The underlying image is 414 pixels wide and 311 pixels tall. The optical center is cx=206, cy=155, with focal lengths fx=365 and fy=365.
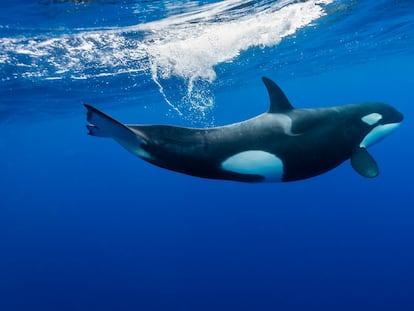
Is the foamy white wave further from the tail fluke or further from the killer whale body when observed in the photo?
the tail fluke

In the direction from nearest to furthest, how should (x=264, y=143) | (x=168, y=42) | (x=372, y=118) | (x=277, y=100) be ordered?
(x=264, y=143) < (x=277, y=100) < (x=372, y=118) < (x=168, y=42)

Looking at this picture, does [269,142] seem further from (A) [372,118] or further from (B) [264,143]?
(A) [372,118]

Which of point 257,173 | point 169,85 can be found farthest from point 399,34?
point 257,173

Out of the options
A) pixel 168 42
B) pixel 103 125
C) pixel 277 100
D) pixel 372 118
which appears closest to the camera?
pixel 103 125

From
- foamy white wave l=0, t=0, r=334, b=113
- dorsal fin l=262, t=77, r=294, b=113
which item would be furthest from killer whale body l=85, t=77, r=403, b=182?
foamy white wave l=0, t=0, r=334, b=113

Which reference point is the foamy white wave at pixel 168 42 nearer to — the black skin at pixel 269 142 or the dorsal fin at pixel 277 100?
the dorsal fin at pixel 277 100

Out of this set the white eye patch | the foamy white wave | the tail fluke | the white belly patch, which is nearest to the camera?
the tail fluke

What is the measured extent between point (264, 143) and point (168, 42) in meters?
11.7

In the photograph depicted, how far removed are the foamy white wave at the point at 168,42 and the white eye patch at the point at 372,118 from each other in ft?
24.2

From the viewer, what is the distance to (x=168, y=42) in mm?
15453

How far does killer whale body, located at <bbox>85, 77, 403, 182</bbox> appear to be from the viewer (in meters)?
4.66

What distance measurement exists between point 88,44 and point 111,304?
16.3m

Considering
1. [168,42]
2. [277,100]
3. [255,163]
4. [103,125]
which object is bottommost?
[255,163]

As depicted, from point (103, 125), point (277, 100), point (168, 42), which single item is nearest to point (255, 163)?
point (277, 100)
